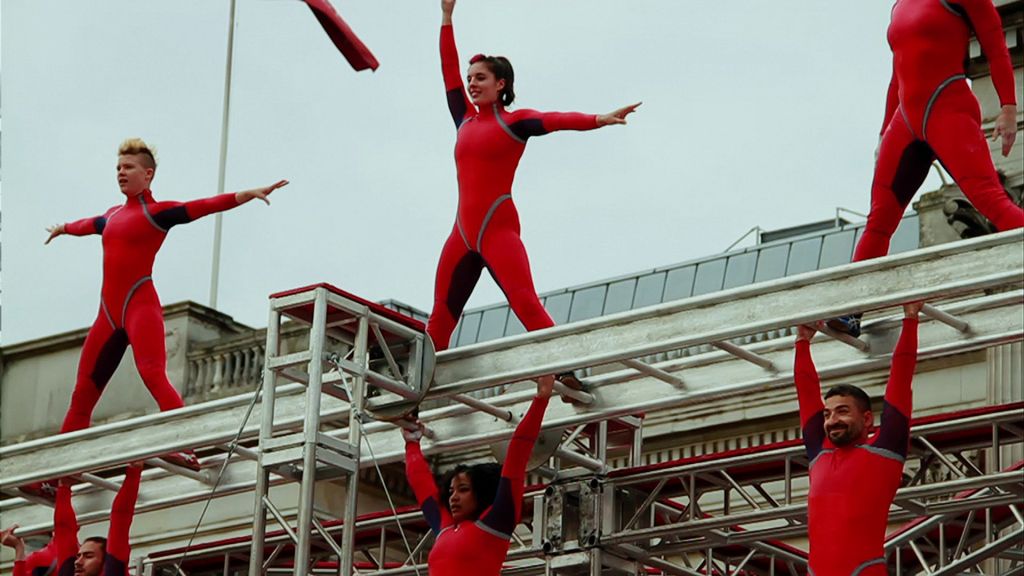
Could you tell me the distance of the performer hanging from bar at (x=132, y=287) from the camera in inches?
646

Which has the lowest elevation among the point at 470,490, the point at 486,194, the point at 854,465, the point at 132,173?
the point at 854,465

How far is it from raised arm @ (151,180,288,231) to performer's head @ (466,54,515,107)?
1.39 meters

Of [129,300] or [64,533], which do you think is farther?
[64,533]

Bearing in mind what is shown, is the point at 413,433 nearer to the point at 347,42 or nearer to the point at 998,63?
the point at 347,42

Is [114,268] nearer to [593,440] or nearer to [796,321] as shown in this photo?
[593,440]

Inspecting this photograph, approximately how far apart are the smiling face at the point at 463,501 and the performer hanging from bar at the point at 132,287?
2.16 metres

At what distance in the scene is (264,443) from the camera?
1438 centimetres

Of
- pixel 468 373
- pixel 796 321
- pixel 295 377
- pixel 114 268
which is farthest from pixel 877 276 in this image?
pixel 114 268

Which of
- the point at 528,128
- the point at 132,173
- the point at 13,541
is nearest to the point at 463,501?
the point at 528,128

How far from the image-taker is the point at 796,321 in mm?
13594

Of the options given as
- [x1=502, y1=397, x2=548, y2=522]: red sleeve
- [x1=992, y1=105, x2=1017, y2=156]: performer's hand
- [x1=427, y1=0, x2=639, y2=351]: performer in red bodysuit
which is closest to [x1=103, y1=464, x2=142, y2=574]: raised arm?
[x1=427, y1=0, x2=639, y2=351]: performer in red bodysuit

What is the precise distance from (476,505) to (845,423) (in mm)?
2582

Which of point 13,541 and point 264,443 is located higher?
point 13,541

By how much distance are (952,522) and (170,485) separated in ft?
18.0
